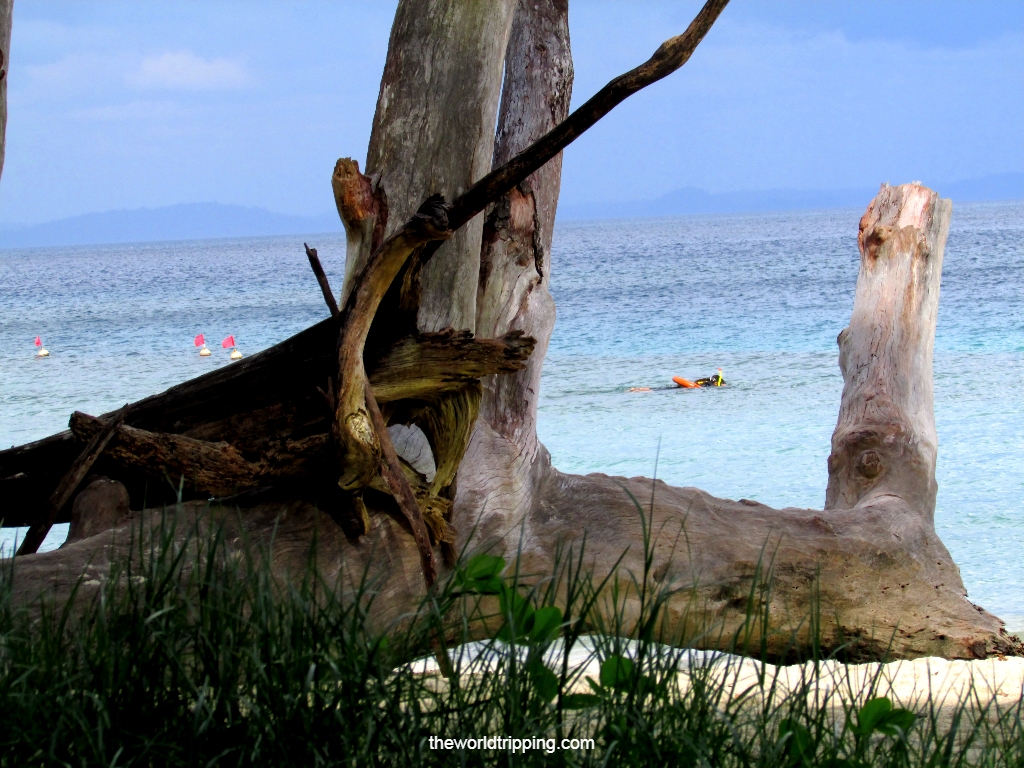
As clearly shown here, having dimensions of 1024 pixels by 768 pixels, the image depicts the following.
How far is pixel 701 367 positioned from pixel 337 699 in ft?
47.7

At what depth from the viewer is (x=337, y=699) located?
1623 mm

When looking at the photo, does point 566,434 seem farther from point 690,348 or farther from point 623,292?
point 623,292

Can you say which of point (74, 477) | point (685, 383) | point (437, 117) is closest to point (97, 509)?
point (74, 477)

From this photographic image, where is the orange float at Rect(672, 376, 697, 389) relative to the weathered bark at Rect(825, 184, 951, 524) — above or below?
below

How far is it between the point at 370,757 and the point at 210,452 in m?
1.55

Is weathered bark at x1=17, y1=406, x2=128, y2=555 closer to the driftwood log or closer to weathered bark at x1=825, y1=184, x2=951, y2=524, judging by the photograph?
the driftwood log

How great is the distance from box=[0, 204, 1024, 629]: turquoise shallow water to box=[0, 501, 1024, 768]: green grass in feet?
14.2

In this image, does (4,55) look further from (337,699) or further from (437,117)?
(337,699)

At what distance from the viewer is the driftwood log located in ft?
9.41

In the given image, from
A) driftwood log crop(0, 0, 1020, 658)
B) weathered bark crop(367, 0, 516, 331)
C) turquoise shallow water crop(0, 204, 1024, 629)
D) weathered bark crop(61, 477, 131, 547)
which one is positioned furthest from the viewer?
turquoise shallow water crop(0, 204, 1024, 629)

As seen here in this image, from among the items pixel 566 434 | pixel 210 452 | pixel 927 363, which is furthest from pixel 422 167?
pixel 566 434

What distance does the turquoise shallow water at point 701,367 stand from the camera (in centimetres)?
852

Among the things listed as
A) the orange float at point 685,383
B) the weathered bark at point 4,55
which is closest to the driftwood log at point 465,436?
the weathered bark at point 4,55

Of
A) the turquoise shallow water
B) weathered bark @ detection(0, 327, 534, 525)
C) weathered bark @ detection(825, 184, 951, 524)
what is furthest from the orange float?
weathered bark @ detection(0, 327, 534, 525)
